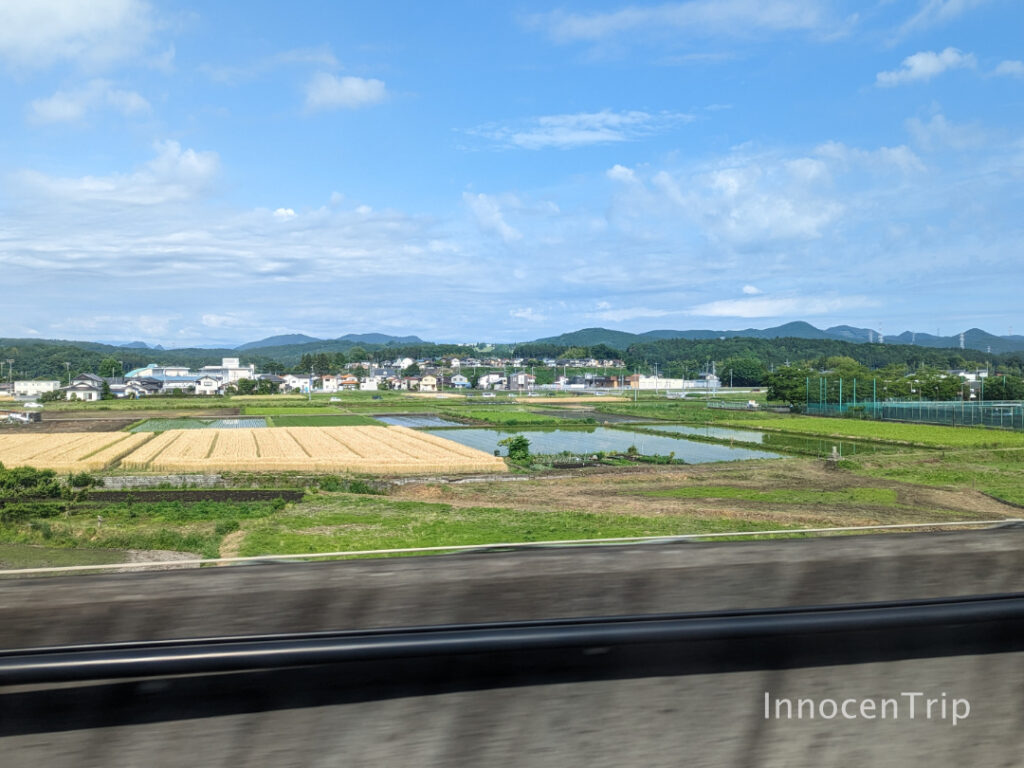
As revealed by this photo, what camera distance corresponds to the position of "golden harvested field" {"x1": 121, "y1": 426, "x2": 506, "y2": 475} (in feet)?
98.8

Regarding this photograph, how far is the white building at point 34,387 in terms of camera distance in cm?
7212

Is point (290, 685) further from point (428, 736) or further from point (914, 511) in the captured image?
point (914, 511)

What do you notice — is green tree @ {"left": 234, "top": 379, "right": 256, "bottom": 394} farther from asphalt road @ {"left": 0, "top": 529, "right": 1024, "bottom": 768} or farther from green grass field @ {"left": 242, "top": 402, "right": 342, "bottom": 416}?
asphalt road @ {"left": 0, "top": 529, "right": 1024, "bottom": 768}

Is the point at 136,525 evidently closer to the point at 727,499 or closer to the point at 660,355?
the point at 727,499

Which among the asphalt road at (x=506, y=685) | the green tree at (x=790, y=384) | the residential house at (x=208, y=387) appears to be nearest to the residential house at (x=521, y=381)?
the residential house at (x=208, y=387)

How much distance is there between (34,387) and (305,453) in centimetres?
5256

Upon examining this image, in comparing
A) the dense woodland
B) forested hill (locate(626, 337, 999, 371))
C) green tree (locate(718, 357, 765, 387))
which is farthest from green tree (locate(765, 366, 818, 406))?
green tree (locate(718, 357, 765, 387))

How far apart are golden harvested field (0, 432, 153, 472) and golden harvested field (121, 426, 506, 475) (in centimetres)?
91

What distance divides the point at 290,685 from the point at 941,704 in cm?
106

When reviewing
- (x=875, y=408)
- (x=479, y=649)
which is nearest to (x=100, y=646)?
(x=479, y=649)

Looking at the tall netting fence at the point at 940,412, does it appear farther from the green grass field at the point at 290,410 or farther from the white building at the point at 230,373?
the white building at the point at 230,373

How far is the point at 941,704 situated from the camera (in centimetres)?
130

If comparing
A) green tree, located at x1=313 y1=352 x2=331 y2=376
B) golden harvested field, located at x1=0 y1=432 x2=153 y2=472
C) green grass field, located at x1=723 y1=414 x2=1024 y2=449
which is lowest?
→ golden harvested field, located at x1=0 y1=432 x2=153 y2=472

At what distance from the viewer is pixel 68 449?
33.4 meters
